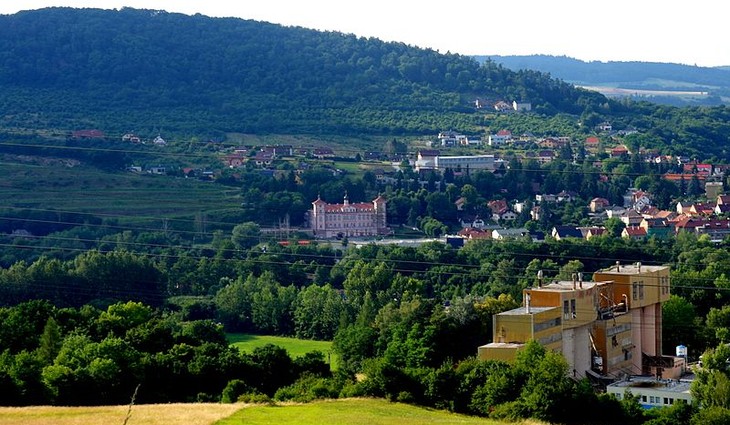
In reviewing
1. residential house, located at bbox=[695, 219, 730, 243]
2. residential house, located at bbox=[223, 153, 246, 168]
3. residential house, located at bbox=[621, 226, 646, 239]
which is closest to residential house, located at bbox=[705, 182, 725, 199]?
residential house, located at bbox=[695, 219, 730, 243]

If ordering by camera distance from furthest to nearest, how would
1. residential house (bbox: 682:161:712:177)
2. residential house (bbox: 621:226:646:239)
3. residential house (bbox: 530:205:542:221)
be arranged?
residential house (bbox: 682:161:712:177)
residential house (bbox: 530:205:542:221)
residential house (bbox: 621:226:646:239)

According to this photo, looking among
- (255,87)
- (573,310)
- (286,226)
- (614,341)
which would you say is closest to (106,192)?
(286,226)

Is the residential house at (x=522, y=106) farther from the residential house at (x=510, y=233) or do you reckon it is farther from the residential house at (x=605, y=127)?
the residential house at (x=510, y=233)

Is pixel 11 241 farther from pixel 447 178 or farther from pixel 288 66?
pixel 288 66

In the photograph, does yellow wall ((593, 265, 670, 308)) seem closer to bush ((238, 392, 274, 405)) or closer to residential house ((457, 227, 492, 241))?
bush ((238, 392, 274, 405))

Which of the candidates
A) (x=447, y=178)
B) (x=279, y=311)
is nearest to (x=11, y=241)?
(x=279, y=311)
